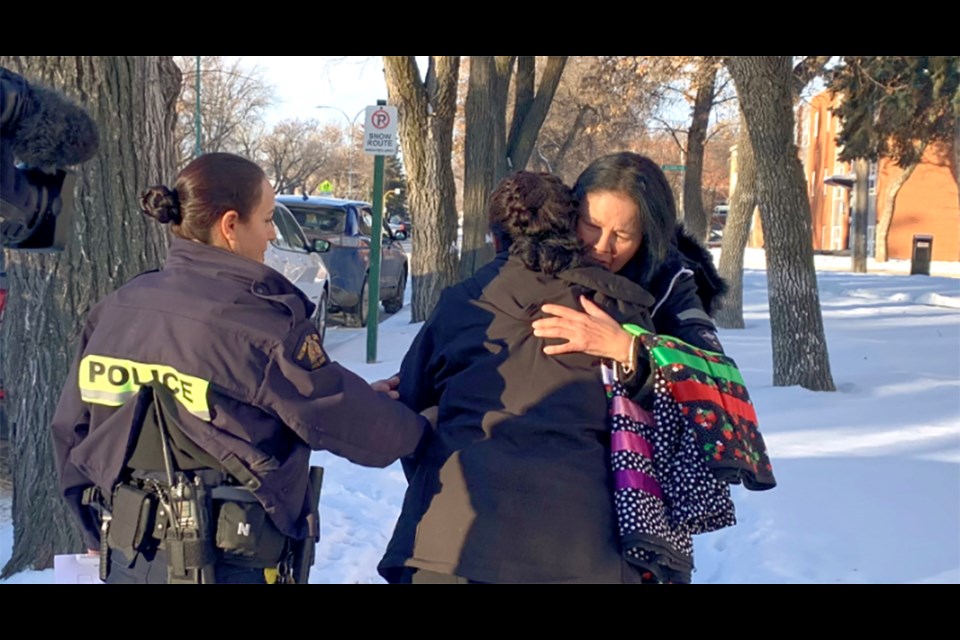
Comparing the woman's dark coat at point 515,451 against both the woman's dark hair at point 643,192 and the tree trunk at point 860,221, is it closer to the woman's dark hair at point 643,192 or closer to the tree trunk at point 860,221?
the woman's dark hair at point 643,192

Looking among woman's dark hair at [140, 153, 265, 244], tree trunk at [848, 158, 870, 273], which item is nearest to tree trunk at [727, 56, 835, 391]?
woman's dark hair at [140, 153, 265, 244]

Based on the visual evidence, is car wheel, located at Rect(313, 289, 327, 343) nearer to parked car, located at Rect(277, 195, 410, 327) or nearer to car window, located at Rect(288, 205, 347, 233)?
parked car, located at Rect(277, 195, 410, 327)

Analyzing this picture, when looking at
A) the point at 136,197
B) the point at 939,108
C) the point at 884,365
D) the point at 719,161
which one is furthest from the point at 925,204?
the point at 136,197

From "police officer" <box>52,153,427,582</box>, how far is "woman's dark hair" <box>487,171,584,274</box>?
52cm

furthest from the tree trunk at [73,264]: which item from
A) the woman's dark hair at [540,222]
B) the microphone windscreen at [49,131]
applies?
the woman's dark hair at [540,222]

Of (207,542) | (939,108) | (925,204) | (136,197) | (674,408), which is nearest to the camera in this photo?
(207,542)

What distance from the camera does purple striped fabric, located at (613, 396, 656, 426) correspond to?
98.7 inches

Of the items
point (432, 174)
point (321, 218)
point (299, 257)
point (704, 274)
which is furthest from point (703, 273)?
point (321, 218)

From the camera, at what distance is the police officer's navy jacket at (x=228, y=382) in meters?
2.30

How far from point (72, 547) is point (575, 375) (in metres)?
2.89

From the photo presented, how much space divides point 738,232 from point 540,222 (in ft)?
41.6

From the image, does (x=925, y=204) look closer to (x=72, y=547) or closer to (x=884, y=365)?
(x=884, y=365)

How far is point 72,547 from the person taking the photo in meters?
4.41

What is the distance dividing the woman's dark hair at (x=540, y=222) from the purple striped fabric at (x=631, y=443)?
446 millimetres
